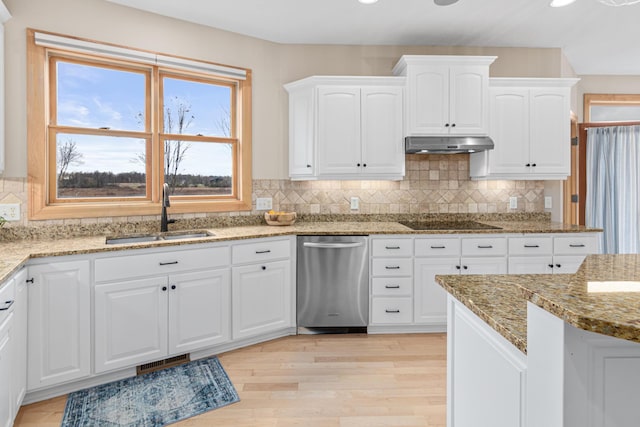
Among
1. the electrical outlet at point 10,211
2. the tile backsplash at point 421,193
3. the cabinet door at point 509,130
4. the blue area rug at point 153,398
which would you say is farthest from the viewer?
the tile backsplash at point 421,193

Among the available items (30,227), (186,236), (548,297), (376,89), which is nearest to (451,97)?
(376,89)

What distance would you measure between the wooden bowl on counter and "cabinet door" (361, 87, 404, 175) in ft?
2.49

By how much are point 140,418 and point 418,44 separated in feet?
12.4

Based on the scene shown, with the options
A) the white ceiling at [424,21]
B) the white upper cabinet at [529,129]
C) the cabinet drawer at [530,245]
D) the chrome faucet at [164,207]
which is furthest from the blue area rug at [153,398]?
the white upper cabinet at [529,129]

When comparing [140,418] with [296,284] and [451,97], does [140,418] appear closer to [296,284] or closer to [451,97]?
[296,284]

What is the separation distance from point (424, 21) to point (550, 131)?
1.52 m

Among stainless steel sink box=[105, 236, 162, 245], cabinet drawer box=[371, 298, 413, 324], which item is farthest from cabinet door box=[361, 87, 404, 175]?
stainless steel sink box=[105, 236, 162, 245]

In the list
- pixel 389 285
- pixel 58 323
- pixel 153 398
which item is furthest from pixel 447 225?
pixel 58 323

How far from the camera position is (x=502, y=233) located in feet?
11.4

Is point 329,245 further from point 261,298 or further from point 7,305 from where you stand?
point 7,305

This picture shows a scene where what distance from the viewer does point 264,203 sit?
3916 millimetres

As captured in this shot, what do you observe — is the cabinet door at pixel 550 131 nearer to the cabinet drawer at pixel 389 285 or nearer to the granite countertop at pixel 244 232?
the granite countertop at pixel 244 232

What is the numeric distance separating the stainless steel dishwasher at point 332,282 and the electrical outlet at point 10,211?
1967 millimetres

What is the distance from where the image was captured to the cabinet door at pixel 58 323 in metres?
2.30
